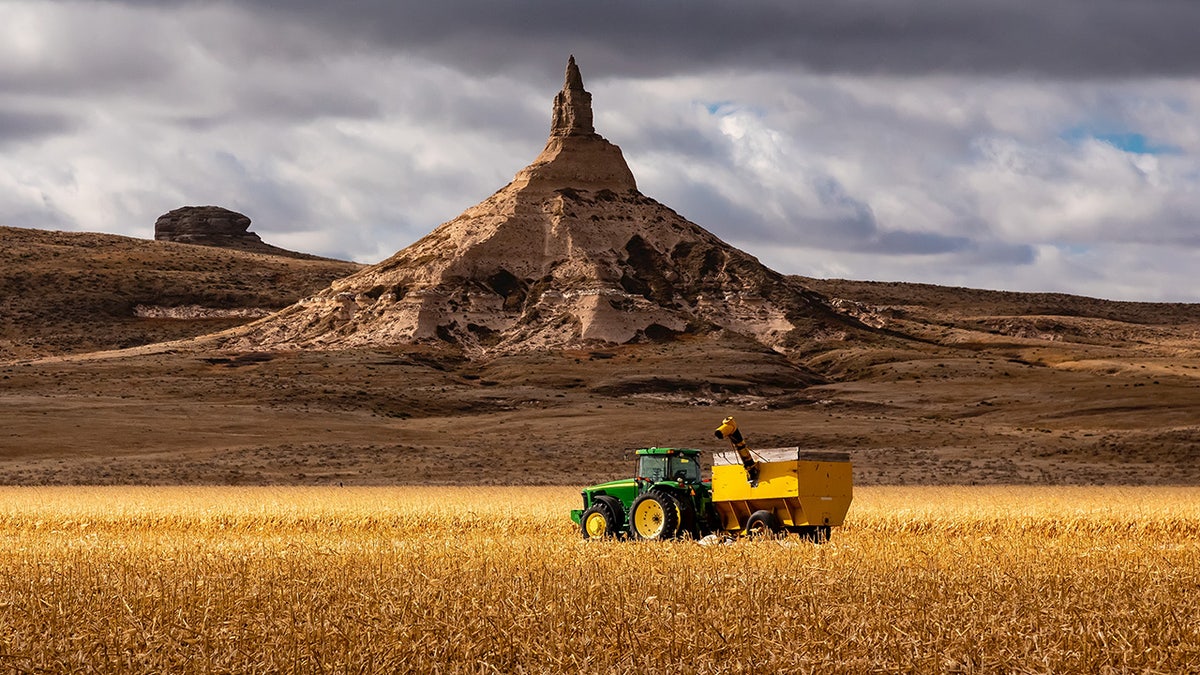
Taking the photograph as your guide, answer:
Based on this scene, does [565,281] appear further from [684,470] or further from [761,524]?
[761,524]

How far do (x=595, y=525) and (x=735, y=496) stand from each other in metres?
3.15

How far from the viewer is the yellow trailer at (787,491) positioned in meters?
24.0

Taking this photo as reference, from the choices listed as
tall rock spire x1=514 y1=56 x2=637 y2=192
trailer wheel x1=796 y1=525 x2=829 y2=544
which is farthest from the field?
tall rock spire x1=514 y1=56 x2=637 y2=192

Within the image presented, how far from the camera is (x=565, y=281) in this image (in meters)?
116

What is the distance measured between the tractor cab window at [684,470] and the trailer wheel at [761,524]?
191cm

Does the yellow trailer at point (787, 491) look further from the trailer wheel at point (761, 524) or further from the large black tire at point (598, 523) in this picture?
the large black tire at point (598, 523)

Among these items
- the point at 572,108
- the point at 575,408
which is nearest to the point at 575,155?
the point at 572,108

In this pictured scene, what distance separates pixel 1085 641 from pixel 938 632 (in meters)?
1.37

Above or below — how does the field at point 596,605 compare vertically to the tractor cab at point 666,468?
below

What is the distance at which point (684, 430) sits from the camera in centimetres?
7512

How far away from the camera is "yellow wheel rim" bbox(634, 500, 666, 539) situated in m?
25.0

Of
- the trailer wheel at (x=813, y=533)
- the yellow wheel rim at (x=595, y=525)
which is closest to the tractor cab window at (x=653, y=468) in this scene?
the yellow wheel rim at (x=595, y=525)

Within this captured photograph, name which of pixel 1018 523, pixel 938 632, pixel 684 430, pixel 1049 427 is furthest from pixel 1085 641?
pixel 1049 427

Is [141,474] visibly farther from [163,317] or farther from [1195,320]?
[1195,320]
